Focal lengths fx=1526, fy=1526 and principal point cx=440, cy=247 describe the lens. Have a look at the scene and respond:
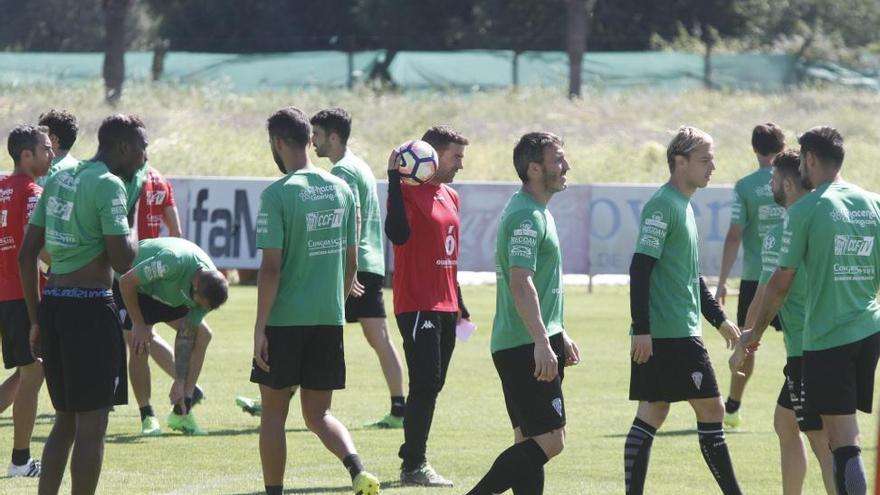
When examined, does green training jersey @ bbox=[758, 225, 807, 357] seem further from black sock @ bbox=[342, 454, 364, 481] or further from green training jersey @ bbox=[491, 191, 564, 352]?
black sock @ bbox=[342, 454, 364, 481]

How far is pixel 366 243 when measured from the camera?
1072 cm

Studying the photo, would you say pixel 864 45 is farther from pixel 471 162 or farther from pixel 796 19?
pixel 471 162

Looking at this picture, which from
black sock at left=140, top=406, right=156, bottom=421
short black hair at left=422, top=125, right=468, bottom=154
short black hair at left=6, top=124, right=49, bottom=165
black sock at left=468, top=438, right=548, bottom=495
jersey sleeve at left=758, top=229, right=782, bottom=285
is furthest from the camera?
black sock at left=140, top=406, right=156, bottom=421

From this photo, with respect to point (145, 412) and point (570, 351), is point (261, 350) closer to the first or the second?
point (570, 351)

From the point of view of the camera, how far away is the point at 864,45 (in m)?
55.0

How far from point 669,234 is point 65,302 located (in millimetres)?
3039

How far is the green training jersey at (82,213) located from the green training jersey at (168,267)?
185 centimetres

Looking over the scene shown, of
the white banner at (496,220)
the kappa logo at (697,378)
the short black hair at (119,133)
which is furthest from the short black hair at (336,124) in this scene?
the white banner at (496,220)

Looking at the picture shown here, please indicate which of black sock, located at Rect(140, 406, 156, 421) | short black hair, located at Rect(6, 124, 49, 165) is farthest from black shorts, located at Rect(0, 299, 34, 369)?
black sock, located at Rect(140, 406, 156, 421)

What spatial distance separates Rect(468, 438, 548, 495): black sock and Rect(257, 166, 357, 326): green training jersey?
1.13 m

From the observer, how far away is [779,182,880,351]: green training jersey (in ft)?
23.8

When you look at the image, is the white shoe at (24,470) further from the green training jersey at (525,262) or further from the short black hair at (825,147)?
the short black hair at (825,147)

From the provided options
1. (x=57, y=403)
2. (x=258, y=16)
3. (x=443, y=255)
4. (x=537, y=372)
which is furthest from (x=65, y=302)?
(x=258, y=16)

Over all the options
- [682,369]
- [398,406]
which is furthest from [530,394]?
[398,406]
